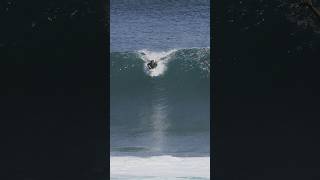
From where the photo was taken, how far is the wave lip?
34.6ft

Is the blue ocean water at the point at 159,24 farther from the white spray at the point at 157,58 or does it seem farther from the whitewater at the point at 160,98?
the whitewater at the point at 160,98

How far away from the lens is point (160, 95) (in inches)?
834

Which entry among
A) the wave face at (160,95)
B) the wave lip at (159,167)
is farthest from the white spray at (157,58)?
the wave lip at (159,167)

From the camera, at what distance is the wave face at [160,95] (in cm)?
1898

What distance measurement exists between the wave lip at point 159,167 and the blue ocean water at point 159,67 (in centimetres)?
314

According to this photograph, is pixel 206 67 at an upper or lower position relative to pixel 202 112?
upper
